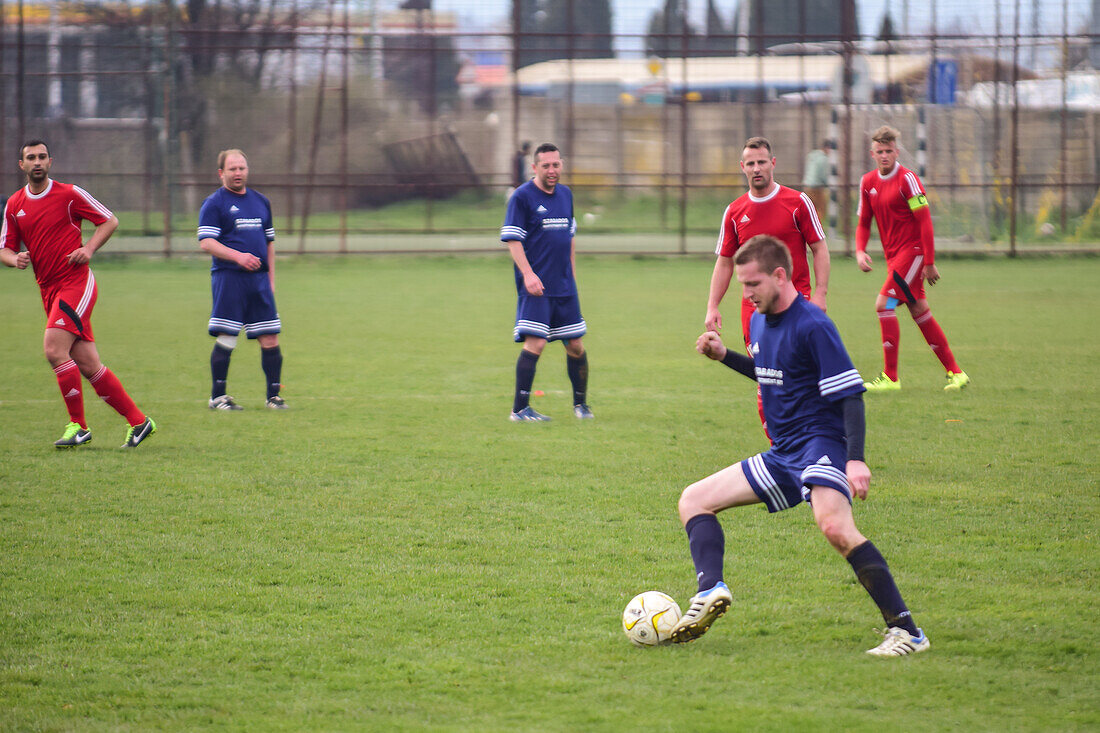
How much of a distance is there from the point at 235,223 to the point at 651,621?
20.6ft

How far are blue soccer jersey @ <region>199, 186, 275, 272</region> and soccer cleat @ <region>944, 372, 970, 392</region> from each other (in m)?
5.82

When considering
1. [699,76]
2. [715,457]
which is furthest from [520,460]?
[699,76]

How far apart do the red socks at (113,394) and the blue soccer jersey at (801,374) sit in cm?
499

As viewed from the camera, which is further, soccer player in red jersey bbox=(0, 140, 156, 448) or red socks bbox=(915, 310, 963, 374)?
red socks bbox=(915, 310, 963, 374)

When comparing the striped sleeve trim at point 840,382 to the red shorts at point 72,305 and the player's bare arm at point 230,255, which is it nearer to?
the red shorts at point 72,305

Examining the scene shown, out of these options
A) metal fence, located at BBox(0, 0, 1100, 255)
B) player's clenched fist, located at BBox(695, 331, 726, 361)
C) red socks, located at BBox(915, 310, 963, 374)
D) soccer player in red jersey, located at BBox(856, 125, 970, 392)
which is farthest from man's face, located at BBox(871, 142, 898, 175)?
metal fence, located at BBox(0, 0, 1100, 255)

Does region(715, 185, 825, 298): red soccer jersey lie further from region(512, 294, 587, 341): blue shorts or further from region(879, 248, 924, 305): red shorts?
region(879, 248, 924, 305): red shorts

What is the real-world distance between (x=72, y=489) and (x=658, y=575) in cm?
365

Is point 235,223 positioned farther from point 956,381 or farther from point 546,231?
point 956,381

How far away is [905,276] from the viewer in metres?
9.91

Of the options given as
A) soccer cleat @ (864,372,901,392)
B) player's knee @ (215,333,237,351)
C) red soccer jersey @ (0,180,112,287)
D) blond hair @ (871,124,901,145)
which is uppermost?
blond hair @ (871,124,901,145)

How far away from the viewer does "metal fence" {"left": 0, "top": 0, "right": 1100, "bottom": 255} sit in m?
23.6

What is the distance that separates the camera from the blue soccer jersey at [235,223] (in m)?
9.32

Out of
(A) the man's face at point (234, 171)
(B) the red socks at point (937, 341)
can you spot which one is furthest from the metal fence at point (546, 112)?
(B) the red socks at point (937, 341)
